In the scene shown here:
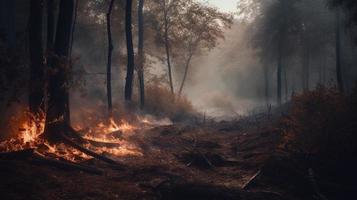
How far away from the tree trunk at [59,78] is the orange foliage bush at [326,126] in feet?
29.2

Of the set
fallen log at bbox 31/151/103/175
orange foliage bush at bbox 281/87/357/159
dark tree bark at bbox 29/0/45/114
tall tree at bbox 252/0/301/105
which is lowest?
fallen log at bbox 31/151/103/175

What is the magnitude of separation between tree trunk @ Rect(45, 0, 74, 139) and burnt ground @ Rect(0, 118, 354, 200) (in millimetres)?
2493

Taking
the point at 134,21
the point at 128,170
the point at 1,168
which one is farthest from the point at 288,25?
the point at 1,168

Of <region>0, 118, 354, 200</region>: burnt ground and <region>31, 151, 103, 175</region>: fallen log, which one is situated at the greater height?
<region>31, 151, 103, 175</region>: fallen log

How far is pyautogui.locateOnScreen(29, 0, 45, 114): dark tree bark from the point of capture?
1377 cm

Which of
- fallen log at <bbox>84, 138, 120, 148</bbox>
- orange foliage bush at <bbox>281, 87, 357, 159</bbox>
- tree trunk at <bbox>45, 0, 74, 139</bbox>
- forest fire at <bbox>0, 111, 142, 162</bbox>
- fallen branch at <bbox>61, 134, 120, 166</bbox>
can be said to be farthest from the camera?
fallen log at <bbox>84, 138, 120, 148</bbox>

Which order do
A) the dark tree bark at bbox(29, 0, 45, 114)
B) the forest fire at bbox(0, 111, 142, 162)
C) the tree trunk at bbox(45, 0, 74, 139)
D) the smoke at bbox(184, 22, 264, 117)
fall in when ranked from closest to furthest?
the forest fire at bbox(0, 111, 142, 162)
the tree trunk at bbox(45, 0, 74, 139)
the dark tree bark at bbox(29, 0, 45, 114)
the smoke at bbox(184, 22, 264, 117)

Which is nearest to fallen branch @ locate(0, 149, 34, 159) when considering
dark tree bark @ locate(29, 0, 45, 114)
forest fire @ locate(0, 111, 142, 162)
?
forest fire @ locate(0, 111, 142, 162)

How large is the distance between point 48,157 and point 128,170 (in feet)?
8.83

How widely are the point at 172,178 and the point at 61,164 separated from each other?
350 cm

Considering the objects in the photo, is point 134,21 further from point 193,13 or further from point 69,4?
point 69,4

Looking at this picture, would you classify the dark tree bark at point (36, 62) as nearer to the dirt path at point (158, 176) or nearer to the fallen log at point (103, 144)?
the fallen log at point (103, 144)

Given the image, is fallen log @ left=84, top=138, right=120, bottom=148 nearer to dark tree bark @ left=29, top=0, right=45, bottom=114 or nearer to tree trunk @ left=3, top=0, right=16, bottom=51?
dark tree bark @ left=29, top=0, right=45, bottom=114

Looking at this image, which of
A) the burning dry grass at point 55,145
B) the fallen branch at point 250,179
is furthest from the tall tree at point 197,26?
the fallen branch at point 250,179
